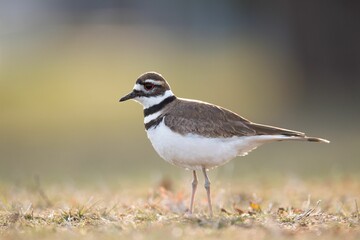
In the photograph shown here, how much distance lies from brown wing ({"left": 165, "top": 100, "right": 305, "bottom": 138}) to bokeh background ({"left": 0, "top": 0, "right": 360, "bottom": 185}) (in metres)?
3.29

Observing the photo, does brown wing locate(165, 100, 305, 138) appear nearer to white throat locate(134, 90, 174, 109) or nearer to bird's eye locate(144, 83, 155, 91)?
white throat locate(134, 90, 174, 109)

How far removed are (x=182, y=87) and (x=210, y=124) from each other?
59.4ft

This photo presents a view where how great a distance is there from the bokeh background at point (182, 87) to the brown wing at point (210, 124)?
3289 millimetres

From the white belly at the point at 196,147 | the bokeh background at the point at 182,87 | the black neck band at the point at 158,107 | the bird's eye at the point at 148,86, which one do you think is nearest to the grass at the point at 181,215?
the white belly at the point at 196,147

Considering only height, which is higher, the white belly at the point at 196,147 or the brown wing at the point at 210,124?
the brown wing at the point at 210,124

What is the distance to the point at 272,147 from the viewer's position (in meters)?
14.8

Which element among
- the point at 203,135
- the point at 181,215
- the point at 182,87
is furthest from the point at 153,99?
the point at 182,87

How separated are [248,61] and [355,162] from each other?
16991 millimetres

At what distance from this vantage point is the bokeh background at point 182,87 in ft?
42.7

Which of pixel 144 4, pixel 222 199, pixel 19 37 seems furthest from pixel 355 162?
pixel 144 4

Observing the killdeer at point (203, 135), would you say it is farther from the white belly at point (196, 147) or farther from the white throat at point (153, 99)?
the white throat at point (153, 99)

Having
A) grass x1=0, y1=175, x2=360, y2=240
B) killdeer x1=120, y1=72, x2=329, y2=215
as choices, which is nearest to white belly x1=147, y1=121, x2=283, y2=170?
killdeer x1=120, y1=72, x2=329, y2=215

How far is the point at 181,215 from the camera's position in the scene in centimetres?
A: 645

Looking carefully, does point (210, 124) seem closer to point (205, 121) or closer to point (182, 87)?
point (205, 121)
